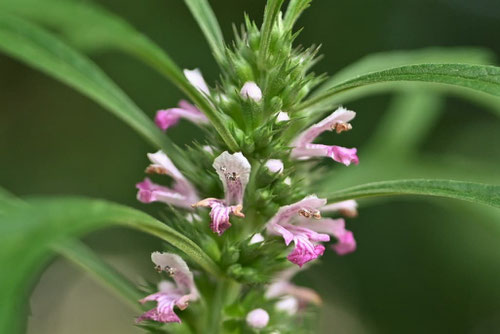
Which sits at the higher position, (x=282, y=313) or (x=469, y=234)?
(x=469, y=234)

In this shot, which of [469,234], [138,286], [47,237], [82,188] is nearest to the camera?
[47,237]

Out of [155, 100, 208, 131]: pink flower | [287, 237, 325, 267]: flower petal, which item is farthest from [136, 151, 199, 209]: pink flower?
[287, 237, 325, 267]: flower petal

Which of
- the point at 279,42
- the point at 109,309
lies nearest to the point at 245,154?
the point at 279,42

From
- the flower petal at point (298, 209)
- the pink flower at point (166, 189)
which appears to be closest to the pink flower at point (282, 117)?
the flower petal at point (298, 209)

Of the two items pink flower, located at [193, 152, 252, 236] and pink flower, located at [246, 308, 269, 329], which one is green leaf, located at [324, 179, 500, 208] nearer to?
pink flower, located at [193, 152, 252, 236]

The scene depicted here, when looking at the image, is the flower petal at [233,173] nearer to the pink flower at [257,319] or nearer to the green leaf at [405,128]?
the pink flower at [257,319]

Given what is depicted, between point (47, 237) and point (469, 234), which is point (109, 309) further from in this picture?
point (47, 237)
